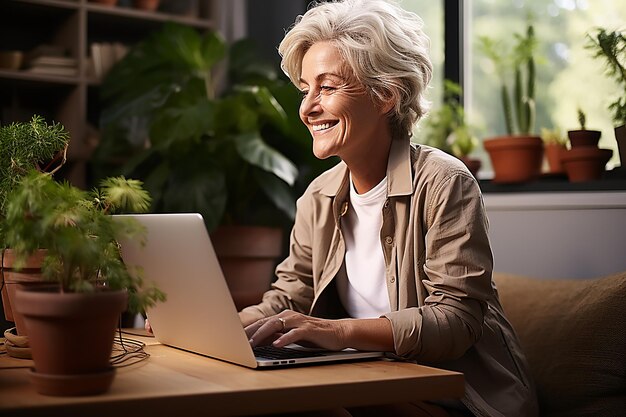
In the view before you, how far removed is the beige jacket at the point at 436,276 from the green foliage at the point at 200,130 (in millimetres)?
1342

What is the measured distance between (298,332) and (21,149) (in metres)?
0.65

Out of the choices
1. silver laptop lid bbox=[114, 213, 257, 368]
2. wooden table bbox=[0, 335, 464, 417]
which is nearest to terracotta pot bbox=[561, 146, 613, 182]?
wooden table bbox=[0, 335, 464, 417]

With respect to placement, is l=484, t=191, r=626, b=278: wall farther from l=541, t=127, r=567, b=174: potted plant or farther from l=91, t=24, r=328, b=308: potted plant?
l=91, t=24, r=328, b=308: potted plant

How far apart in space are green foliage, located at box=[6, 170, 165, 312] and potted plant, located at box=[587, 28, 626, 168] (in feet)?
5.67

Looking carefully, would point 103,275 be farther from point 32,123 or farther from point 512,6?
point 512,6

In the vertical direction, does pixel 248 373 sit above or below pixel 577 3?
below

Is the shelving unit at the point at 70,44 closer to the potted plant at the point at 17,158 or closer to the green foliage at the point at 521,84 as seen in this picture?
the green foliage at the point at 521,84

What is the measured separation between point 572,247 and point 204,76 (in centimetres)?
223

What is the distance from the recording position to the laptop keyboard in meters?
1.51

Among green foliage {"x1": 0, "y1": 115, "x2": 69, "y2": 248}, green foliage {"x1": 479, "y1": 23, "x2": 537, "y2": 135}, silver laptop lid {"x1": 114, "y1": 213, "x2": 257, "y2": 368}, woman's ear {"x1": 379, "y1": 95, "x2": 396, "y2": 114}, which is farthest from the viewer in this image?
green foliage {"x1": 479, "y1": 23, "x2": 537, "y2": 135}

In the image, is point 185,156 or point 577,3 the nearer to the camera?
point 577,3

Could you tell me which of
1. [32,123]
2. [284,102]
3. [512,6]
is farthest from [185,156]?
[32,123]

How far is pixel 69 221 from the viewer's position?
130 centimetres

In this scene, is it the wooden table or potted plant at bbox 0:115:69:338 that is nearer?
the wooden table
